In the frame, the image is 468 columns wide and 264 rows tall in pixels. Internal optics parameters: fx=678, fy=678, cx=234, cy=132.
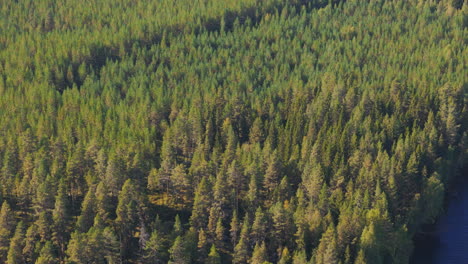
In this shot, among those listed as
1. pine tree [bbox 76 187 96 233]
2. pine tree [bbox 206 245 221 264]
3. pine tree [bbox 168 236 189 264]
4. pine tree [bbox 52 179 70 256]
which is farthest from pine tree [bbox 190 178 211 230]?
pine tree [bbox 52 179 70 256]

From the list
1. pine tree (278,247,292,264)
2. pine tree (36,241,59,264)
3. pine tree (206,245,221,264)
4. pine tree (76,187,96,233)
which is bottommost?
pine tree (278,247,292,264)

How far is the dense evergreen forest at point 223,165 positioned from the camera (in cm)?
10025

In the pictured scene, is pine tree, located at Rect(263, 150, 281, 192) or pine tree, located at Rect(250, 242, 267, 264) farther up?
pine tree, located at Rect(263, 150, 281, 192)

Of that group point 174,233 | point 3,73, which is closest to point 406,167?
point 174,233

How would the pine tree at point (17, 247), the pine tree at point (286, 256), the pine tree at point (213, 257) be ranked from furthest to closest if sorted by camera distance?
the pine tree at point (286, 256)
the pine tree at point (213, 257)
the pine tree at point (17, 247)

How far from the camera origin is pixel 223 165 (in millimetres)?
120375

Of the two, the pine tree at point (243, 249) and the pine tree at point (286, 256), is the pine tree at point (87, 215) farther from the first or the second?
the pine tree at point (286, 256)

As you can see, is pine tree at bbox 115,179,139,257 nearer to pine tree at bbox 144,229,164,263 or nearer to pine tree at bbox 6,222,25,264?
pine tree at bbox 144,229,164,263

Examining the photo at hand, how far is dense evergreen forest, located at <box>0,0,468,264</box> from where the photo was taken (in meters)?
100

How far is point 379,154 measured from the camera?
124 metres

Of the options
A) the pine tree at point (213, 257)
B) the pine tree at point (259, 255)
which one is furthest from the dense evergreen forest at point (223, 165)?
the pine tree at point (213, 257)

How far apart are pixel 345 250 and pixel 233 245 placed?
17530mm

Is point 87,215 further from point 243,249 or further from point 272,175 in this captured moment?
point 272,175

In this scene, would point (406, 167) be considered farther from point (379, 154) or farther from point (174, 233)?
point (174, 233)
